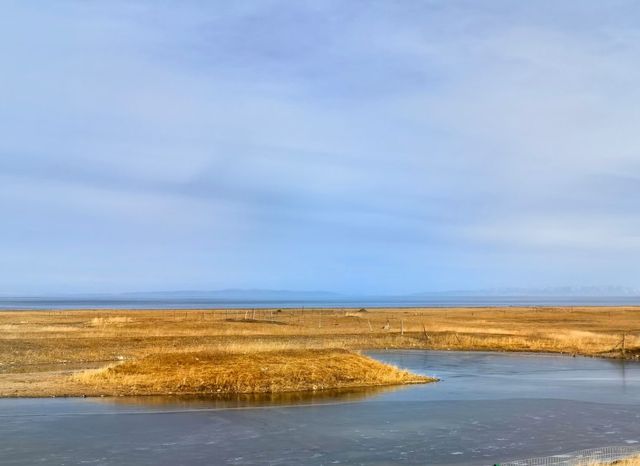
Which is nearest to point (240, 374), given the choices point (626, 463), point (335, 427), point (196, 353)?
point (196, 353)

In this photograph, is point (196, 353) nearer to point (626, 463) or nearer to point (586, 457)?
point (586, 457)

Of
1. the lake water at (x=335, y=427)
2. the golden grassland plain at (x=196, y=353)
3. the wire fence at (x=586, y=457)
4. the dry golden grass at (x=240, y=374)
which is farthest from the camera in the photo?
the golden grassland plain at (x=196, y=353)

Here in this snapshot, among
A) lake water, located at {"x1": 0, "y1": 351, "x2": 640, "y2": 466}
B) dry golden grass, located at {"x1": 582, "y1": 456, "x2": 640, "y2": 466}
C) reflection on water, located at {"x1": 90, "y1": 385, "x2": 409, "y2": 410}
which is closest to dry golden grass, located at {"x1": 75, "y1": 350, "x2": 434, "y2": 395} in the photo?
reflection on water, located at {"x1": 90, "y1": 385, "x2": 409, "y2": 410}

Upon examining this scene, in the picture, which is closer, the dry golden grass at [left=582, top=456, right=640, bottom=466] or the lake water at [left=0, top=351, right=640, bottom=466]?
the dry golden grass at [left=582, top=456, right=640, bottom=466]

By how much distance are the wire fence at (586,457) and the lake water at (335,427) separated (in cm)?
59

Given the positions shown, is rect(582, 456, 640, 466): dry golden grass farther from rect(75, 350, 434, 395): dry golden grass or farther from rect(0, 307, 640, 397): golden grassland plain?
rect(0, 307, 640, 397): golden grassland plain

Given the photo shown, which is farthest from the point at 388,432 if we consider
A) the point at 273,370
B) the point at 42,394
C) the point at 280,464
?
the point at 42,394

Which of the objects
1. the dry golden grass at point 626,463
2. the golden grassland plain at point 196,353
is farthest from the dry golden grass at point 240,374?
the dry golden grass at point 626,463

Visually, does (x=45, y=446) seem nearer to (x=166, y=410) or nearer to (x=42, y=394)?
(x=166, y=410)

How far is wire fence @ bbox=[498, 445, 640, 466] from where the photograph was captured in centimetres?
1540

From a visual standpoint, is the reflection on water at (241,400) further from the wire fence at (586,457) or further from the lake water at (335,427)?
the wire fence at (586,457)

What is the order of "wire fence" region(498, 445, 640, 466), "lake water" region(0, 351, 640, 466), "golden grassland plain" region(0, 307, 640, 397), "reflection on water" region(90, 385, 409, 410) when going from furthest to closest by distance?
"golden grassland plain" region(0, 307, 640, 397), "reflection on water" region(90, 385, 409, 410), "lake water" region(0, 351, 640, 466), "wire fence" region(498, 445, 640, 466)

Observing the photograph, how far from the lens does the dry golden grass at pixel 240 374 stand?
26.6 metres

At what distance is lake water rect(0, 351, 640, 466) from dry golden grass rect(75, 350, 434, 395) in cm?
165
